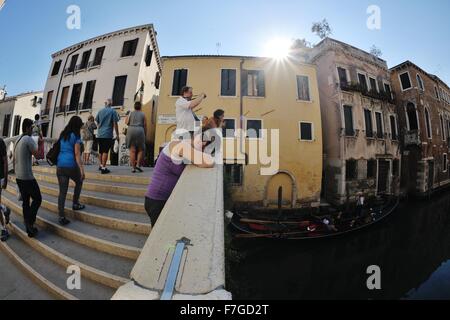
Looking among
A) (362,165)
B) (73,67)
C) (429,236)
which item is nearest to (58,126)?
(73,67)

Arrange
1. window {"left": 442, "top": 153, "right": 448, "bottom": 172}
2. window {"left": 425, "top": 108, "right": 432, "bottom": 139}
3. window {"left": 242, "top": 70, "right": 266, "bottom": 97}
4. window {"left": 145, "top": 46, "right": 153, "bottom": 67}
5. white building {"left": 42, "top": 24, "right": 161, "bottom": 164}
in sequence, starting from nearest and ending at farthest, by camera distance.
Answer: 1. window {"left": 242, "top": 70, "right": 266, "bottom": 97}
2. white building {"left": 42, "top": 24, "right": 161, "bottom": 164}
3. window {"left": 145, "top": 46, "right": 153, "bottom": 67}
4. window {"left": 425, "top": 108, "right": 432, "bottom": 139}
5. window {"left": 442, "top": 153, "right": 448, "bottom": 172}

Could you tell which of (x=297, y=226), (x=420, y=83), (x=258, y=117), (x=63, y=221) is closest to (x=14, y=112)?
(x=258, y=117)

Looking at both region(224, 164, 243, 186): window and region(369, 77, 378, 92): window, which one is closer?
region(224, 164, 243, 186): window

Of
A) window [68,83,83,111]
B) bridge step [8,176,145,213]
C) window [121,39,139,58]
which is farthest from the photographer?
window [68,83,83,111]

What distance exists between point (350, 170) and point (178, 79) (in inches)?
515

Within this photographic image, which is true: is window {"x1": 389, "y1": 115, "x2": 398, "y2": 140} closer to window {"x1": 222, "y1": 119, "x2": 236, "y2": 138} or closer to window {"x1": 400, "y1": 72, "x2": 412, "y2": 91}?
window {"x1": 400, "y1": 72, "x2": 412, "y2": 91}

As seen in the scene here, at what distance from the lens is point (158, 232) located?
1530mm

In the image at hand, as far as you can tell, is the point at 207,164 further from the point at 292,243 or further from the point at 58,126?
the point at 58,126

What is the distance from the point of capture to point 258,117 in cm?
1252

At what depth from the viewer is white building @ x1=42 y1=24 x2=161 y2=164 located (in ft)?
Result: 42.2

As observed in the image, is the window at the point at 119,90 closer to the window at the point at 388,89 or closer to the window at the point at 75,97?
the window at the point at 75,97

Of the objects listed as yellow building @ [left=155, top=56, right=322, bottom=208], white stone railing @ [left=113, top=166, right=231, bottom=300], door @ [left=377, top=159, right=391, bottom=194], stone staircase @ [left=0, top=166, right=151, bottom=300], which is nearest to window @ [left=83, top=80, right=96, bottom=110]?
yellow building @ [left=155, top=56, right=322, bottom=208]

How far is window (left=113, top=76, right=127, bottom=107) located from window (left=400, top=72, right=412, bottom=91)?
2310 cm

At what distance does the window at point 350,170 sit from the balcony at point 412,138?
7.64 metres
